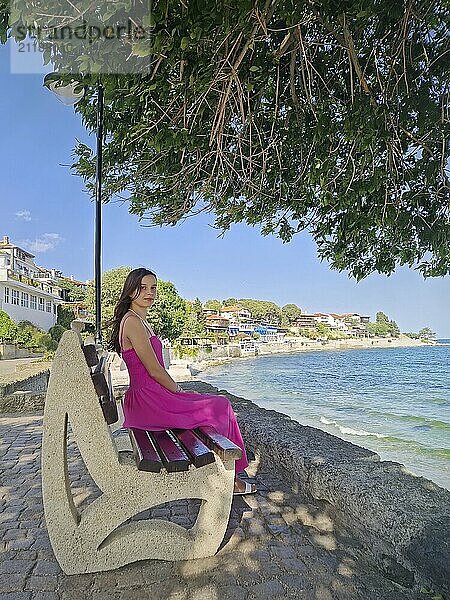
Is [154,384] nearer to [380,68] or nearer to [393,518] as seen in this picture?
[393,518]

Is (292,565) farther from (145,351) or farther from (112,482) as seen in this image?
(145,351)

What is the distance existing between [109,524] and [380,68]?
335 cm

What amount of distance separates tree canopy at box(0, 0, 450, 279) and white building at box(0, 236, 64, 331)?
109 ft

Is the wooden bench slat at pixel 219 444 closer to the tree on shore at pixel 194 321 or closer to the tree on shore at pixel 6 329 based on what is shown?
the tree on shore at pixel 6 329

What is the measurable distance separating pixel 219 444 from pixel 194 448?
13cm

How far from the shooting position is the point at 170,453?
232cm

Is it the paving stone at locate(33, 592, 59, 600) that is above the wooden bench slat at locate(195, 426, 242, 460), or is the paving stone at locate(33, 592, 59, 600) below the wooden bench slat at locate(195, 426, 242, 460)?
below

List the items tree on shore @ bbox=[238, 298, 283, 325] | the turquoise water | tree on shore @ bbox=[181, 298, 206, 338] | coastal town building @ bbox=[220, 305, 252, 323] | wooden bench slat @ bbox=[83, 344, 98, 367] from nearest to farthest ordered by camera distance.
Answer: wooden bench slat @ bbox=[83, 344, 98, 367]
the turquoise water
tree on shore @ bbox=[181, 298, 206, 338]
coastal town building @ bbox=[220, 305, 252, 323]
tree on shore @ bbox=[238, 298, 283, 325]

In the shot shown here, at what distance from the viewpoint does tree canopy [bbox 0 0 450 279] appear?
257 centimetres

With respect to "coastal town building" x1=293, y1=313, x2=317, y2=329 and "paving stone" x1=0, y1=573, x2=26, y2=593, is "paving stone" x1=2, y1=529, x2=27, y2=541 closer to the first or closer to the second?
"paving stone" x1=0, y1=573, x2=26, y2=593

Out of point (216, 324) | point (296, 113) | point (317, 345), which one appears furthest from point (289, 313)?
point (296, 113)

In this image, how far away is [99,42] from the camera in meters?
2.41

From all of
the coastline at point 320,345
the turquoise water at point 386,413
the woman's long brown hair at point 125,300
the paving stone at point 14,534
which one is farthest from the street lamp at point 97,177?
the coastline at point 320,345

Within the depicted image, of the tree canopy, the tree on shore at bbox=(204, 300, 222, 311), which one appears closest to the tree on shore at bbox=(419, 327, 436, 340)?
the tree on shore at bbox=(204, 300, 222, 311)
